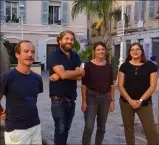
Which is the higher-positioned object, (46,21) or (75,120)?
(46,21)

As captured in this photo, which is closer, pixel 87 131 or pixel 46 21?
pixel 87 131

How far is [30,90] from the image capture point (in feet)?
12.2

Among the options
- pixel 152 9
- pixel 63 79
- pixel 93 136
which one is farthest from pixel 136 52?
pixel 152 9

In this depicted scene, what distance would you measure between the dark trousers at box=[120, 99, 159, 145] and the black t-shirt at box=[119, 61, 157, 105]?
127mm

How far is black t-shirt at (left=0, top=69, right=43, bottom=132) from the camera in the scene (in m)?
3.66

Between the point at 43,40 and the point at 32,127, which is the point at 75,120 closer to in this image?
the point at 32,127

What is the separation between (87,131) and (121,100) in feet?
2.10

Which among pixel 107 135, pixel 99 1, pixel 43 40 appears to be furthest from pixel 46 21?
pixel 107 135

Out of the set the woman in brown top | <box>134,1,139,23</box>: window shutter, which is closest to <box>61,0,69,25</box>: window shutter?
<box>134,1,139,23</box>: window shutter

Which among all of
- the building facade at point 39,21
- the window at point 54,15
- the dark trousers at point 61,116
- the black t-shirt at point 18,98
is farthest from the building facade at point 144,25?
the black t-shirt at point 18,98

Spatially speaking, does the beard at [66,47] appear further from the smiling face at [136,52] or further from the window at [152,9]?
the window at [152,9]

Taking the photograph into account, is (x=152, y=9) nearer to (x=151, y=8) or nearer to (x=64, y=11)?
(x=151, y=8)

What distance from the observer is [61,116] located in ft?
16.0

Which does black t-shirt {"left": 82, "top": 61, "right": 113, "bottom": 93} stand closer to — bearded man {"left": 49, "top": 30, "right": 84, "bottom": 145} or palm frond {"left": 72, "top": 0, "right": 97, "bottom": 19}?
bearded man {"left": 49, "top": 30, "right": 84, "bottom": 145}
